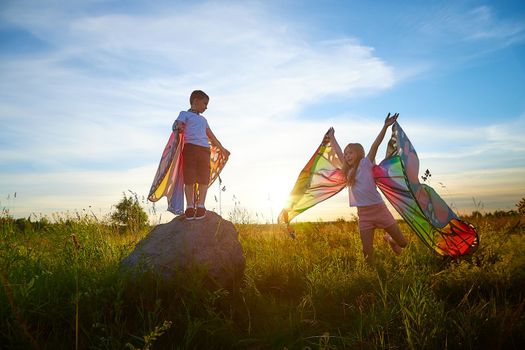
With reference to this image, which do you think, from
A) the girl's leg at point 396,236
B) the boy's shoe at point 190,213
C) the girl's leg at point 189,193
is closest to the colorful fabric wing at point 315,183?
the girl's leg at point 396,236

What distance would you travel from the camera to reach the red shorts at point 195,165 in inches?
233

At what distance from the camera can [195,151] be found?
600cm

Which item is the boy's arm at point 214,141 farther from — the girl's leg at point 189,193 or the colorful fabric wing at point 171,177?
the girl's leg at point 189,193

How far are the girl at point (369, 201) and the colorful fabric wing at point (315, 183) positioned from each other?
0.54 metres

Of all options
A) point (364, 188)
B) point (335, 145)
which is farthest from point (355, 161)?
point (335, 145)

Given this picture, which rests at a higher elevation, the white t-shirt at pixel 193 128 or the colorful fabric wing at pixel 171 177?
the white t-shirt at pixel 193 128

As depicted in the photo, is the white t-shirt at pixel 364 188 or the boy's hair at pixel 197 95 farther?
the boy's hair at pixel 197 95

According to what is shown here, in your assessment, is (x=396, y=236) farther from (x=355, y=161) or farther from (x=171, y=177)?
(x=171, y=177)

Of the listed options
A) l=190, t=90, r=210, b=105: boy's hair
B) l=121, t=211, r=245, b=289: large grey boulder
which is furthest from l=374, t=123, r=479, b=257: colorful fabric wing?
→ l=190, t=90, r=210, b=105: boy's hair

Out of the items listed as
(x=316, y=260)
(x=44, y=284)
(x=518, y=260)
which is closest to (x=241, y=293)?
(x=316, y=260)

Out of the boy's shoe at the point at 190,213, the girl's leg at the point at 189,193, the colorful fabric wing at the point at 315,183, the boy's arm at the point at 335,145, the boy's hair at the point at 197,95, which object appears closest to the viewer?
the boy's shoe at the point at 190,213

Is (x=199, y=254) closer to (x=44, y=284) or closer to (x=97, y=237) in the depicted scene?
(x=44, y=284)

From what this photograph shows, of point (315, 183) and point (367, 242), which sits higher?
point (315, 183)

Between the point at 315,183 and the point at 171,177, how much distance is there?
8.87 ft
